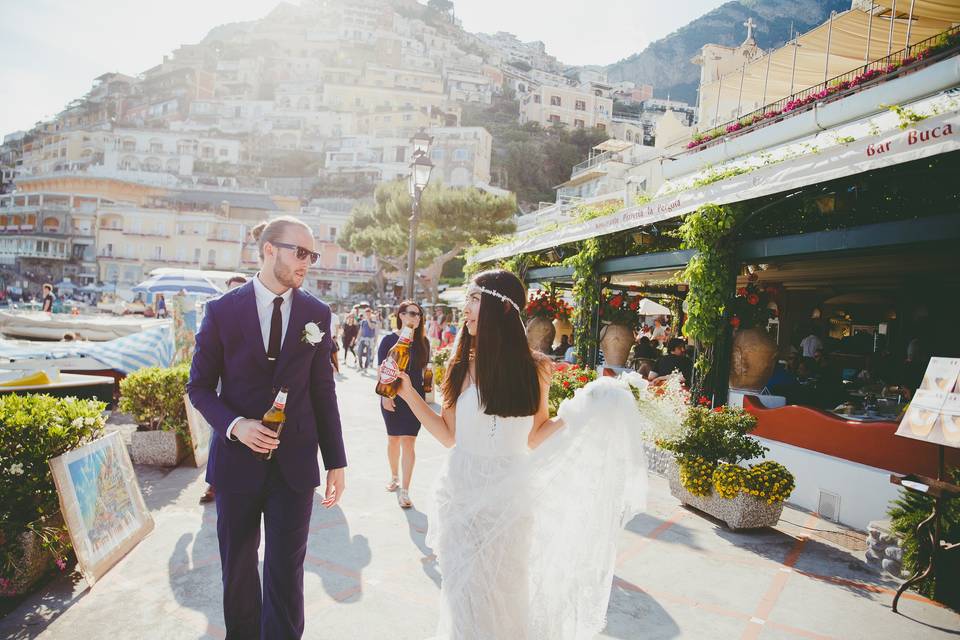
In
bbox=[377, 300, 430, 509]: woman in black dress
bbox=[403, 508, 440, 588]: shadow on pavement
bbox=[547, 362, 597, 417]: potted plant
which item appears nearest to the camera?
bbox=[403, 508, 440, 588]: shadow on pavement

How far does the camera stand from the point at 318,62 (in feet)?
344

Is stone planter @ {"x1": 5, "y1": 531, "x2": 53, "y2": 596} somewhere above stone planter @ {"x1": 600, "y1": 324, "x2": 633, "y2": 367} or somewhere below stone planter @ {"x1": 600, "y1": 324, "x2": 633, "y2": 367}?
below

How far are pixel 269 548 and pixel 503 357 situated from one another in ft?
4.33

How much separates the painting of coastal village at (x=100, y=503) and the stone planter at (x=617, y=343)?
7.28 metres

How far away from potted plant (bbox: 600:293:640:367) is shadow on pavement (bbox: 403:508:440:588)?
553 cm

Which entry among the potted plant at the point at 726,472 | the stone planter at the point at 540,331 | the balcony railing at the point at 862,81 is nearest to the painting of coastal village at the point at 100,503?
the potted plant at the point at 726,472

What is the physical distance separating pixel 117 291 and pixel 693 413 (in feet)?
183

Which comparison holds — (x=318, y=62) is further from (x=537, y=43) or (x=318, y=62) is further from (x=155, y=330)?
(x=155, y=330)

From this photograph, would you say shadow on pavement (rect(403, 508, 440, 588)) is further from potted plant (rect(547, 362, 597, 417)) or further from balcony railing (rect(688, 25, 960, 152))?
balcony railing (rect(688, 25, 960, 152))

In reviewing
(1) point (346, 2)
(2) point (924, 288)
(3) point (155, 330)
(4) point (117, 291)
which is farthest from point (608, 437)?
(1) point (346, 2)

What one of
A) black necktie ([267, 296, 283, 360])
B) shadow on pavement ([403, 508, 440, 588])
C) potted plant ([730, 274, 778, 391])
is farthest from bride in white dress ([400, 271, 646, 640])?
potted plant ([730, 274, 778, 391])

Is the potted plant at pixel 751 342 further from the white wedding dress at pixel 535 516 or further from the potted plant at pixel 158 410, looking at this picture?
the potted plant at pixel 158 410

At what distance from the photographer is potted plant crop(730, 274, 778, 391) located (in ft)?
22.0

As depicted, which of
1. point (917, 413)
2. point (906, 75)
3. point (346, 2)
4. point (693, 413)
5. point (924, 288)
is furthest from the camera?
point (346, 2)
